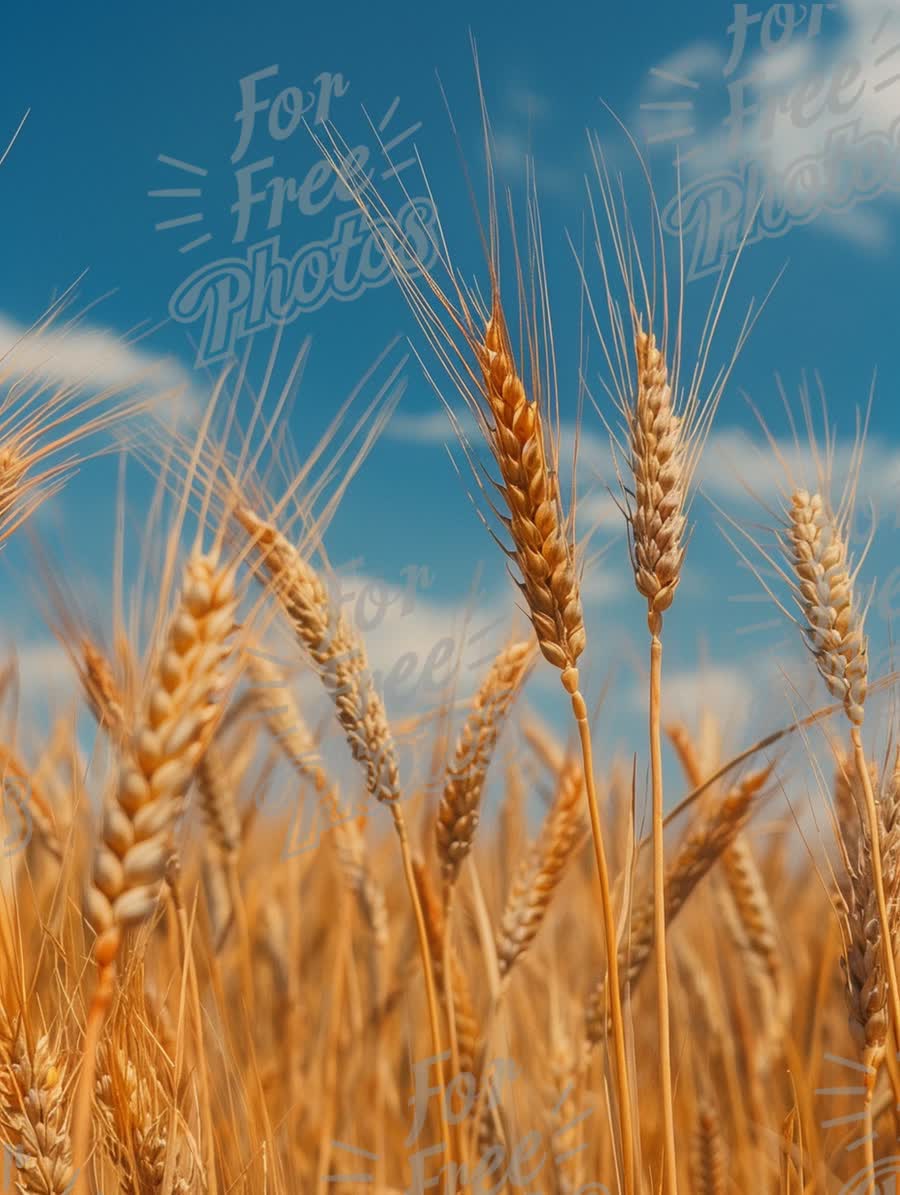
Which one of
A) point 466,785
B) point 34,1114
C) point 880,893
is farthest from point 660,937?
point 34,1114

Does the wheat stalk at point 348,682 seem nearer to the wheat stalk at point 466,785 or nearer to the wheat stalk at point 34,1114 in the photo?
the wheat stalk at point 466,785

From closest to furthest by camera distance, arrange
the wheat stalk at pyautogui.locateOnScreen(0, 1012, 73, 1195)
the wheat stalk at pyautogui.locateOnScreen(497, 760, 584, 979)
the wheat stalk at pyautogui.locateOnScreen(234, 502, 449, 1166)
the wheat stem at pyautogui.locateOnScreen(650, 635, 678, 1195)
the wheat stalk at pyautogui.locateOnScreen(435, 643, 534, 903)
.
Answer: the wheat stalk at pyautogui.locateOnScreen(0, 1012, 73, 1195), the wheat stem at pyautogui.locateOnScreen(650, 635, 678, 1195), the wheat stalk at pyautogui.locateOnScreen(234, 502, 449, 1166), the wheat stalk at pyautogui.locateOnScreen(435, 643, 534, 903), the wheat stalk at pyautogui.locateOnScreen(497, 760, 584, 979)

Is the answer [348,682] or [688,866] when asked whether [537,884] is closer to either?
[688,866]

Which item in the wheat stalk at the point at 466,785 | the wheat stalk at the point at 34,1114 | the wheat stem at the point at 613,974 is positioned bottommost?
the wheat stalk at the point at 34,1114

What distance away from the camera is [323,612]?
1611mm

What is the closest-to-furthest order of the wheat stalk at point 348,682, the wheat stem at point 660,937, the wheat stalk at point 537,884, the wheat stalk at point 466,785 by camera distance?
the wheat stem at point 660,937 → the wheat stalk at point 348,682 → the wheat stalk at point 466,785 → the wheat stalk at point 537,884

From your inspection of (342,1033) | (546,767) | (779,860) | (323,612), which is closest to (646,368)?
(323,612)

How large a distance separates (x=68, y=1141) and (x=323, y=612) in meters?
0.77

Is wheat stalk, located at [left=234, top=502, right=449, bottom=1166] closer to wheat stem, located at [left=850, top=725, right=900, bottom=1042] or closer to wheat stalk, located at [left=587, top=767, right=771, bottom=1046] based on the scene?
wheat stalk, located at [left=587, top=767, right=771, bottom=1046]

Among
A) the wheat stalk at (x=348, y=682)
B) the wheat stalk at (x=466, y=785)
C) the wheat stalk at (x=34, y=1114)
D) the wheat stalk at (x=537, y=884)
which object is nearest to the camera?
the wheat stalk at (x=34, y=1114)

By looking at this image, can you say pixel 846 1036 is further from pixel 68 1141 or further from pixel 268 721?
pixel 68 1141

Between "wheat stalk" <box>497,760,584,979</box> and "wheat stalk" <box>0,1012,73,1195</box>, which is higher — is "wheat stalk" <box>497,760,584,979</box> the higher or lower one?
the higher one

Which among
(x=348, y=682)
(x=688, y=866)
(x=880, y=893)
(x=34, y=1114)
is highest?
(x=348, y=682)

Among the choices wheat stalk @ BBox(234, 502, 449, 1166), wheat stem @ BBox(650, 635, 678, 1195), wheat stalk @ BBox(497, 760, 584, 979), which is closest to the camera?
wheat stem @ BBox(650, 635, 678, 1195)
